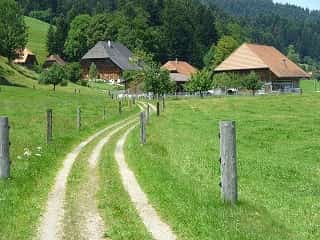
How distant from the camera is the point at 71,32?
144750mm

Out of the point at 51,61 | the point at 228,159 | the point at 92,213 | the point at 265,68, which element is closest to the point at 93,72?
the point at 51,61

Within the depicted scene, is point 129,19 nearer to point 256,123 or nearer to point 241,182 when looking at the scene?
point 256,123

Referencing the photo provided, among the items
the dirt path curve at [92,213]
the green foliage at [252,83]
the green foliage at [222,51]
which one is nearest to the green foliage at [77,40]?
the green foliage at [222,51]

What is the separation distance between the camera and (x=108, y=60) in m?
128

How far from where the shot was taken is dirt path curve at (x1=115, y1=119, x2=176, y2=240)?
8570 mm

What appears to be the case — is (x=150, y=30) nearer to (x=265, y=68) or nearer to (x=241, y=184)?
(x=265, y=68)

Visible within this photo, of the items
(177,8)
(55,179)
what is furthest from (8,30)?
(55,179)

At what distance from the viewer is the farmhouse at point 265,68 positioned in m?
118

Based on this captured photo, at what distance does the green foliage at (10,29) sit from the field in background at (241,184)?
7022 cm

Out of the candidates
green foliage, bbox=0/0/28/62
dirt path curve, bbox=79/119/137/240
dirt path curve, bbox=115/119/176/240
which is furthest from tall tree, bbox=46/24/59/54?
dirt path curve, bbox=79/119/137/240

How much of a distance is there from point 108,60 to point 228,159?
11931 centimetres

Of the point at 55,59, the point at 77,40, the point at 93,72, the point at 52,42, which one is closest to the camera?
the point at 93,72

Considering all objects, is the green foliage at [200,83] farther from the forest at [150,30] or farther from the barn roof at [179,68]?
the forest at [150,30]

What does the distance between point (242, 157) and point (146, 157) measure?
647cm
